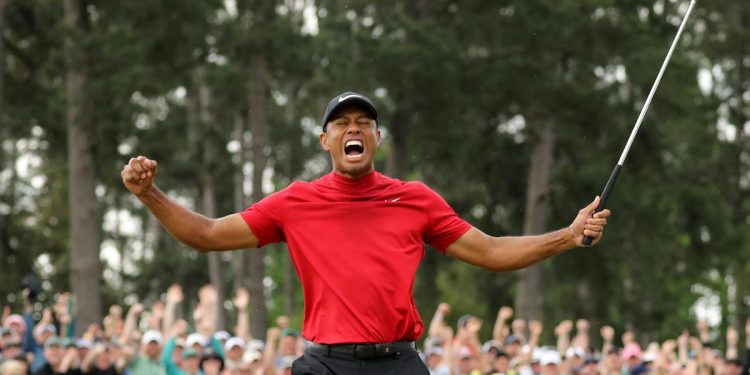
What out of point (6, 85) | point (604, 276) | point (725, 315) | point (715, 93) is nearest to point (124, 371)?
point (6, 85)

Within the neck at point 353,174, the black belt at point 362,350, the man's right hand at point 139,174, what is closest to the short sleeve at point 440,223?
the neck at point 353,174

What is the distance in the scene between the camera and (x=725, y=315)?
4534 centimetres

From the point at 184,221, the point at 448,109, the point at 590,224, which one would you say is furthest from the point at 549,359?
the point at 448,109

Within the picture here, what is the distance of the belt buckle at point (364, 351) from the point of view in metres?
6.09

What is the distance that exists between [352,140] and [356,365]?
36.9 inches

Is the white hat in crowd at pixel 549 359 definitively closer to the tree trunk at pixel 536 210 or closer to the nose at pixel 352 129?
the nose at pixel 352 129

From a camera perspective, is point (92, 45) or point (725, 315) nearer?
point (92, 45)

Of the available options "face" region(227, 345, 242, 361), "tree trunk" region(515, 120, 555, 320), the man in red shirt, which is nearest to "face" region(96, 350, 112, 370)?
"face" region(227, 345, 242, 361)

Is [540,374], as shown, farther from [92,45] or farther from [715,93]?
[715,93]

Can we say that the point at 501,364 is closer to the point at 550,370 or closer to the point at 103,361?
the point at 550,370

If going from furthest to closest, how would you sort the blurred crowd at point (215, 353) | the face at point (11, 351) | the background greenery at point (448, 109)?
the background greenery at point (448, 109)
the blurred crowd at point (215, 353)
the face at point (11, 351)

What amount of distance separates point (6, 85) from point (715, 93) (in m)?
19.4

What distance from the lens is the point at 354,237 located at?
20.5ft

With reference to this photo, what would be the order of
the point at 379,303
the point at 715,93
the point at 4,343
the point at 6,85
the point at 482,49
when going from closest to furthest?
the point at 379,303 < the point at 4,343 < the point at 6,85 < the point at 482,49 < the point at 715,93
